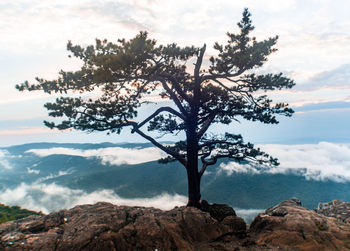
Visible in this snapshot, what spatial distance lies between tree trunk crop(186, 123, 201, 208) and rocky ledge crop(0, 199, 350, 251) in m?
4.39

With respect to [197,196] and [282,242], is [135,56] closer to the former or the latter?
[197,196]

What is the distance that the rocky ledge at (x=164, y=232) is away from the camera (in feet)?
28.0

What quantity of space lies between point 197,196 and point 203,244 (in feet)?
21.5

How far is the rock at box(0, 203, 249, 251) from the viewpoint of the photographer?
27.6 feet

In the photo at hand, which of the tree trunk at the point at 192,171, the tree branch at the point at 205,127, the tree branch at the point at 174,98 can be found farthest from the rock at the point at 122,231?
the tree branch at the point at 174,98

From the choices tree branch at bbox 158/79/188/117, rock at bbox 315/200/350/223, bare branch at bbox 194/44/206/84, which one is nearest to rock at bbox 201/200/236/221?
tree branch at bbox 158/79/188/117

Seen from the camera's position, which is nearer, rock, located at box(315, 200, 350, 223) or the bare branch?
rock, located at box(315, 200, 350, 223)

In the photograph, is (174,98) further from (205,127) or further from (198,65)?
(205,127)

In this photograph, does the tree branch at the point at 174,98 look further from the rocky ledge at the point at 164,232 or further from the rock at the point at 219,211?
the rocky ledge at the point at 164,232

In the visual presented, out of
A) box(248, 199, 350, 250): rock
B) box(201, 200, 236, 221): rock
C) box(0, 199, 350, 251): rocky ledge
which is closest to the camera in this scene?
box(0, 199, 350, 251): rocky ledge

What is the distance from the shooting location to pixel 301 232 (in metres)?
9.80

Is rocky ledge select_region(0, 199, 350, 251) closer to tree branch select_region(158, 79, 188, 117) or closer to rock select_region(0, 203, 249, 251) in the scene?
rock select_region(0, 203, 249, 251)

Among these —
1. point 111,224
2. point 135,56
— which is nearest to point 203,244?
point 111,224

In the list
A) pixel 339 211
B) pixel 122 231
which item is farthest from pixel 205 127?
pixel 339 211
